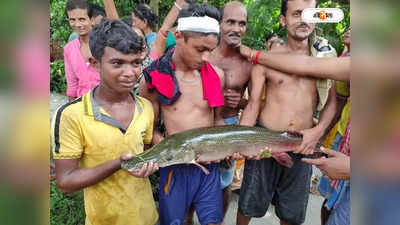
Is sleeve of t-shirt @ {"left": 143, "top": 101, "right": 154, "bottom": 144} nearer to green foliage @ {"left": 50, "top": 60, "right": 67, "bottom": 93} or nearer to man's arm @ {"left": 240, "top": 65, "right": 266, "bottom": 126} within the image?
man's arm @ {"left": 240, "top": 65, "right": 266, "bottom": 126}

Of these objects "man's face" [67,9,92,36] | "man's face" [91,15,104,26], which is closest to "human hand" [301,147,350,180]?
"man's face" [67,9,92,36]

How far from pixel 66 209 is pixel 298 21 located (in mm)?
2882

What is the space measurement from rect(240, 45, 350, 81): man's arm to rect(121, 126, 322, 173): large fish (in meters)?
0.48

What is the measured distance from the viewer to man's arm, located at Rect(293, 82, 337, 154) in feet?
7.20

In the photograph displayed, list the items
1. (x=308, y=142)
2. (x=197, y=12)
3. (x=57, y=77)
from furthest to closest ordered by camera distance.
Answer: (x=57, y=77), (x=308, y=142), (x=197, y=12)

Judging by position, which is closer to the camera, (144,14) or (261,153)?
(261,153)

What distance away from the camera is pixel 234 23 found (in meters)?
2.63

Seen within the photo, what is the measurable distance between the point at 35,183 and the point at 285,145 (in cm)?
185

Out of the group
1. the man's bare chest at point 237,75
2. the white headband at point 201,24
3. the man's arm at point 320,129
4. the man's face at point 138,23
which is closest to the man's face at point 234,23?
the man's bare chest at point 237,75

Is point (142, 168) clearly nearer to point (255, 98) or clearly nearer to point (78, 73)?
point (255, 98)

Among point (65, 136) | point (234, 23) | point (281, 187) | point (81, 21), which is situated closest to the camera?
point (65, 136)

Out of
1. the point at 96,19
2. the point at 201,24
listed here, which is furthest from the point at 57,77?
the point at 201,24

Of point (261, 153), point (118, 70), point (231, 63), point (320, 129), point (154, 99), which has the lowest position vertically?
point (261, 153)

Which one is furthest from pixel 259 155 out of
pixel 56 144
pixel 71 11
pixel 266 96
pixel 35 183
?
pixel 71 11
